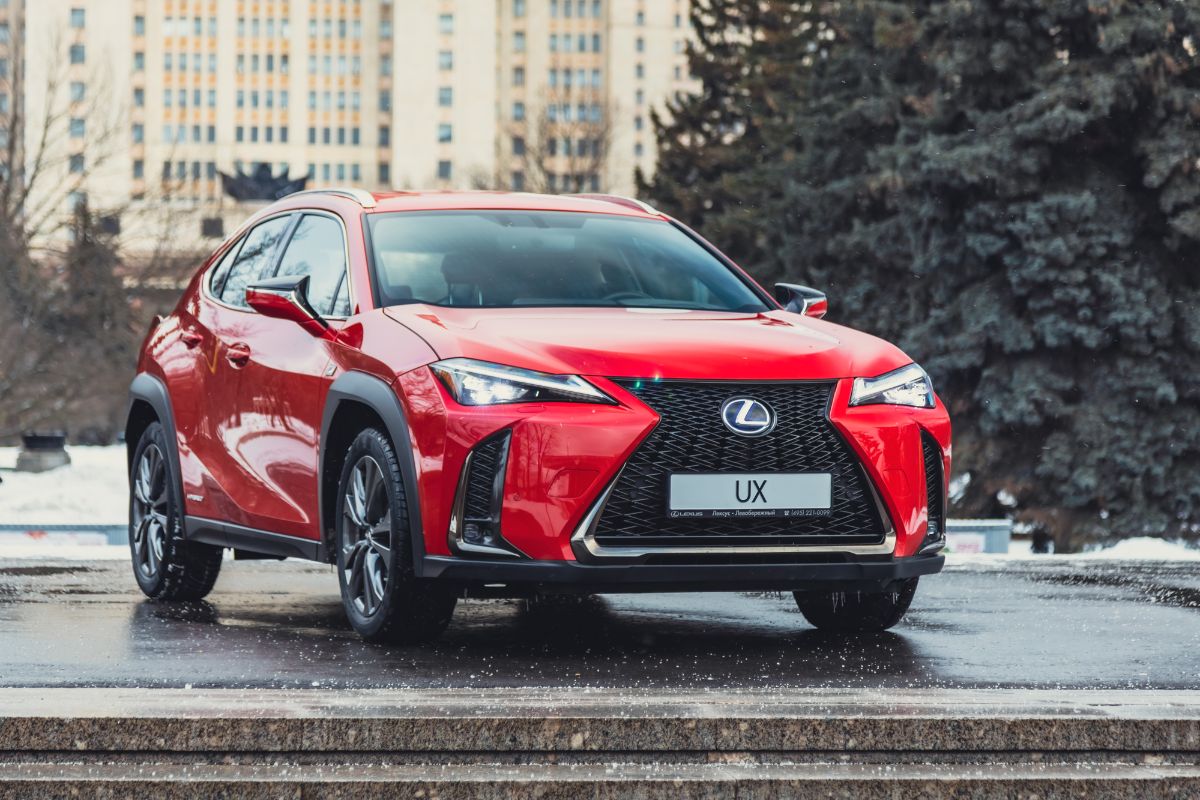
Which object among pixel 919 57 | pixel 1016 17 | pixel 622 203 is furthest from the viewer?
pixel 919 57

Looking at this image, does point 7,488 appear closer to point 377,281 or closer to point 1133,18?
point 1133,18

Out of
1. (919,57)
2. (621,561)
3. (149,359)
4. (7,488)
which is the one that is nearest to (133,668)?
(621,561)

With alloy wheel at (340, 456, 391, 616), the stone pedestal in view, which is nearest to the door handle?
alloy wheel at (340, 456, 391, 616)

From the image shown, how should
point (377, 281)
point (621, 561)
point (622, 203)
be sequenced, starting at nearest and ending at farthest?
point (621, 561) → point (377, 281) → point (622, 203)

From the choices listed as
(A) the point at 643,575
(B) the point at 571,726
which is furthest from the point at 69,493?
(B) the point at 571,726

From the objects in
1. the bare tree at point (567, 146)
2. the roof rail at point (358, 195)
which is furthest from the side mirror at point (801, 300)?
the bare tree at point (567, 146)

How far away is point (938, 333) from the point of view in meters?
28.5

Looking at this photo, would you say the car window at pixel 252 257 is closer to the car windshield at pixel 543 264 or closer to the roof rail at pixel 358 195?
the roof rail at pixel 358 195

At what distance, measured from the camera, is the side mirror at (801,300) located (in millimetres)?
7488

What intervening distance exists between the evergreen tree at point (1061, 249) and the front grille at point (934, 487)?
20114mm

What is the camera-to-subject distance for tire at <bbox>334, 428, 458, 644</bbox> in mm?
6281

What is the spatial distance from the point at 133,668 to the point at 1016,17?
79.4 feet

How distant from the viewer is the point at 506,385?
19.7ft

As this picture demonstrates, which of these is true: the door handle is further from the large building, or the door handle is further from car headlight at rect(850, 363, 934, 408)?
the large building
